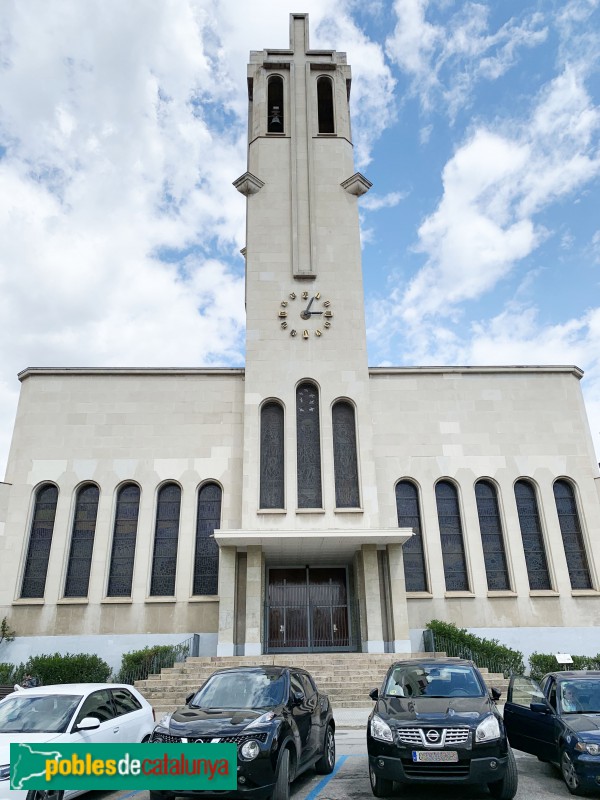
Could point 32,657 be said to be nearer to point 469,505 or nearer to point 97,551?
point 97,551

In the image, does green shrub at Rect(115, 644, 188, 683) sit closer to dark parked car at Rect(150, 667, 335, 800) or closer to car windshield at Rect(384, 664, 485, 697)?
dark parked car at Rect(150, 667, 335, 800)

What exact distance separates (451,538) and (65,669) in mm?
14293

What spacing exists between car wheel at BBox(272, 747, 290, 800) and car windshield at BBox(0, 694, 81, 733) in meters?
2.78

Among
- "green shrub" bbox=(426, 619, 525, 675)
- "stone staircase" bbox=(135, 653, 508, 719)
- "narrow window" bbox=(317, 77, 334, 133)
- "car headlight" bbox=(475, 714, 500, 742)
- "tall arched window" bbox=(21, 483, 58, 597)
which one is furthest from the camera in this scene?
"narrow window" bbox=(317, 77, 334, 133)

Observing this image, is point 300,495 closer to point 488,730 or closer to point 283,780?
point 488,730

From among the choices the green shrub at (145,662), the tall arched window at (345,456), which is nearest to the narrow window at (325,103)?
the tall arched window at (345,456)

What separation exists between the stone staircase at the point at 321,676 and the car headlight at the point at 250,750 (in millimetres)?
9251

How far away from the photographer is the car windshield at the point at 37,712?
7.33 meters

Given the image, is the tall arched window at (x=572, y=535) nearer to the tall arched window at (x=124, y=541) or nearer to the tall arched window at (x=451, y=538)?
the tall arched window at (x=451, y=538)

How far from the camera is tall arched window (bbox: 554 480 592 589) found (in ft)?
72.4

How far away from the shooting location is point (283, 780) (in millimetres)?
6770

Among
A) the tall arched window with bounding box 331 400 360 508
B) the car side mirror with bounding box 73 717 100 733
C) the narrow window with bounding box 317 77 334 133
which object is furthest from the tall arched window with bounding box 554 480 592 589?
the narrow window with bounding box 317 77 334 133

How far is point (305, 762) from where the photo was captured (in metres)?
7.89

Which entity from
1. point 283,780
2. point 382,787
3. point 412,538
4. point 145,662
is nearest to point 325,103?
point 412,538
